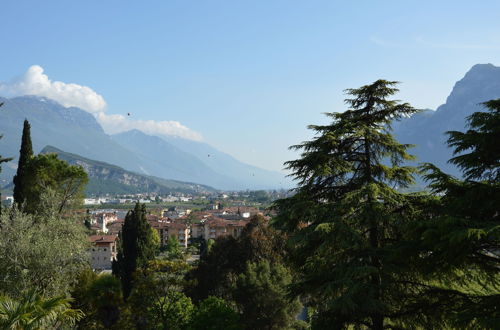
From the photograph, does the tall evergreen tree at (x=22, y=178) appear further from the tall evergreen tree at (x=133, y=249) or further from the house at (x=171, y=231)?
the house at (x=171, y=231)

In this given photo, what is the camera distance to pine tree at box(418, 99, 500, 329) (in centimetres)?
617

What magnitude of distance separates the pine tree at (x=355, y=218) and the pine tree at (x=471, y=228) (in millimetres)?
897

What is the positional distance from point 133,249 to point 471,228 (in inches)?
1227

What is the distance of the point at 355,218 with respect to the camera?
28.6 ft

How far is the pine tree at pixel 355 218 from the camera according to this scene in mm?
8094

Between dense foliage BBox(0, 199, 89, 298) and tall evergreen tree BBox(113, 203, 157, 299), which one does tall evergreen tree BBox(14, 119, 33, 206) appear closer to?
dense foliage BBox(0, 199, 89, 298)

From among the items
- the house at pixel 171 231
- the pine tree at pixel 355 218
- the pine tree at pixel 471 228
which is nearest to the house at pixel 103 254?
the house at pixel 171 231

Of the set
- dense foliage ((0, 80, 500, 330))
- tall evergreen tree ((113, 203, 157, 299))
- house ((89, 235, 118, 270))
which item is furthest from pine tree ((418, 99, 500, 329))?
house ((89, 235, 118, 270))

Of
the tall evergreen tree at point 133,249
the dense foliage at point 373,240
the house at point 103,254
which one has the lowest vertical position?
the house at point 103,254

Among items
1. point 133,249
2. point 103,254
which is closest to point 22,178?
point 133,249

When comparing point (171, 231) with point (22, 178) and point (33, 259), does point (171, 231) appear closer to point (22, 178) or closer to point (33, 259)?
point (22, 178)

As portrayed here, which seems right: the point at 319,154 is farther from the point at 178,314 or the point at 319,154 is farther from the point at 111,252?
the point at 111,252

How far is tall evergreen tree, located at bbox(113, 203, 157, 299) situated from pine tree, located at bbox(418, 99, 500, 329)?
2799 centimetres

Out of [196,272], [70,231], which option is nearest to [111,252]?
[196,272]
